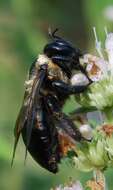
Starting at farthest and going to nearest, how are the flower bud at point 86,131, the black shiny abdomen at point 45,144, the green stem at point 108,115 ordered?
the black shiny abdomen at point 45,144
the flower bud at point 86,131
the green stem at point 108,115

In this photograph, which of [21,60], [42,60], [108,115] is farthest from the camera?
[21,60]

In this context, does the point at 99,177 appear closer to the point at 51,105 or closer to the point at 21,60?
the point at 51,105

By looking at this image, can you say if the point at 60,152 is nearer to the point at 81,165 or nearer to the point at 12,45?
the point at 81,165

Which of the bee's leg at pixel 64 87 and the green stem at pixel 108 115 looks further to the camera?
the bee's leg at pixel 64 87

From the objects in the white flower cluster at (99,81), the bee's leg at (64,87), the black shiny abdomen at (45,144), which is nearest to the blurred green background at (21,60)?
the black shiny abdomen at (45,144)

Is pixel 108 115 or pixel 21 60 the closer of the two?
pixel 108 115

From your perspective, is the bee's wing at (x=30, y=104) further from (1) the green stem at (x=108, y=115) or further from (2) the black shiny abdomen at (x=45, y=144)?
(1) the green stem at (x=108, y=115)

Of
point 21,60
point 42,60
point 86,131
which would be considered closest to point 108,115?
point 86,131
